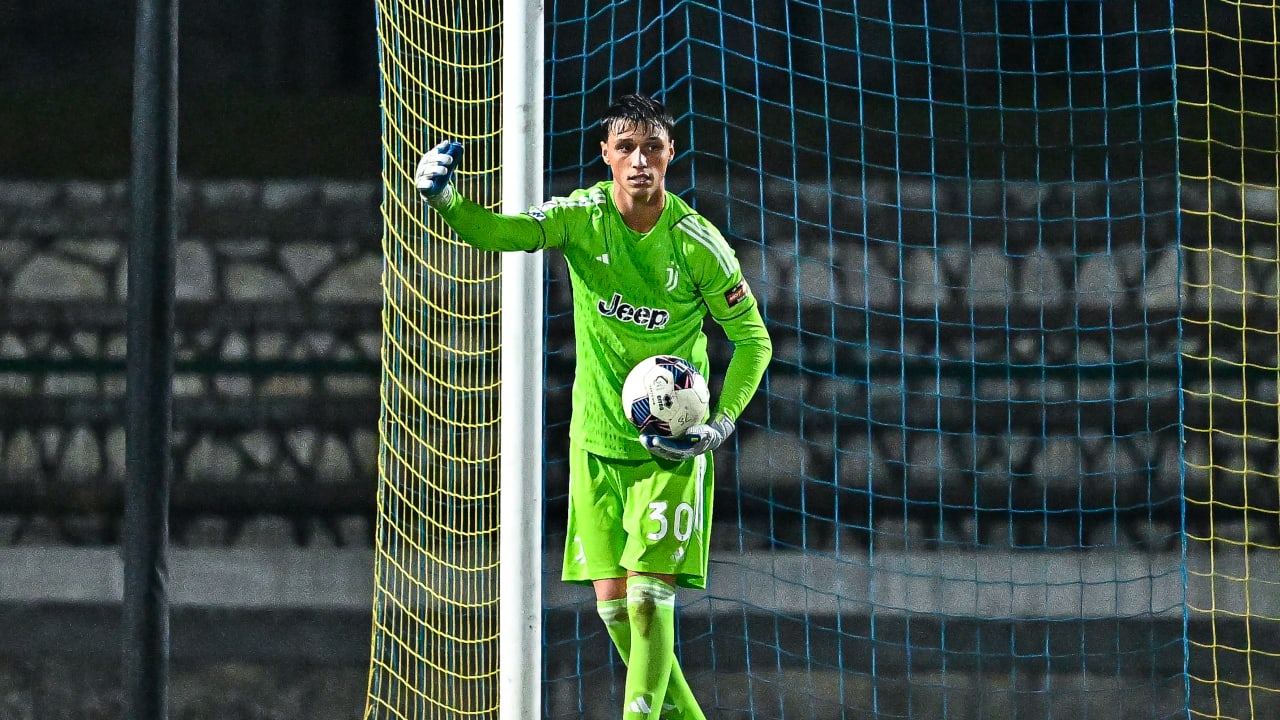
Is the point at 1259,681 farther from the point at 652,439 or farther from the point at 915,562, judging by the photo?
the point at 652,439

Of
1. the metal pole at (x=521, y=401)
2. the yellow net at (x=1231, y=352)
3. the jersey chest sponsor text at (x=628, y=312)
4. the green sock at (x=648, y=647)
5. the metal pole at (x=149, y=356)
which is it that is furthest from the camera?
the yellow net at (x=1231, y=352)

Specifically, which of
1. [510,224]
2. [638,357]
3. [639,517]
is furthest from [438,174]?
[639,517]

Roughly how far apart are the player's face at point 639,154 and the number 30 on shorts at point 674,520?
0.74m

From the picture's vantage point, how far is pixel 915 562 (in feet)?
23.5

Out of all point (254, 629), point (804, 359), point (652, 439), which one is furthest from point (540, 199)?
point (254, 629)

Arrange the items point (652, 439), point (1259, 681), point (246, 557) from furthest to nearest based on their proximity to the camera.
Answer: point (246, 557) → point (1259, 681) → point (652, 439)

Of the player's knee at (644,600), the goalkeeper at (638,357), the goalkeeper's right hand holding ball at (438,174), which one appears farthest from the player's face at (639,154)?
the player's knee at (644,600)

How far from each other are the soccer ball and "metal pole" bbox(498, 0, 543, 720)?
428 millimetres

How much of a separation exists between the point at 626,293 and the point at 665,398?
306 millimetres

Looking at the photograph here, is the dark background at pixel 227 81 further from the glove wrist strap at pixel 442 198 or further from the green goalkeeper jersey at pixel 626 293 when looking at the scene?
the glove wrist strap at pixel 442 198

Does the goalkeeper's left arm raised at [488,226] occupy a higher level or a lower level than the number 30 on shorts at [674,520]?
higher

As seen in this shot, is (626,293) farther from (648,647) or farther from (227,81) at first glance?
(227,81)

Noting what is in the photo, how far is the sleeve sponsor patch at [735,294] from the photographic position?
331cm

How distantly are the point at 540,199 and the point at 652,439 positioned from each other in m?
0.76
